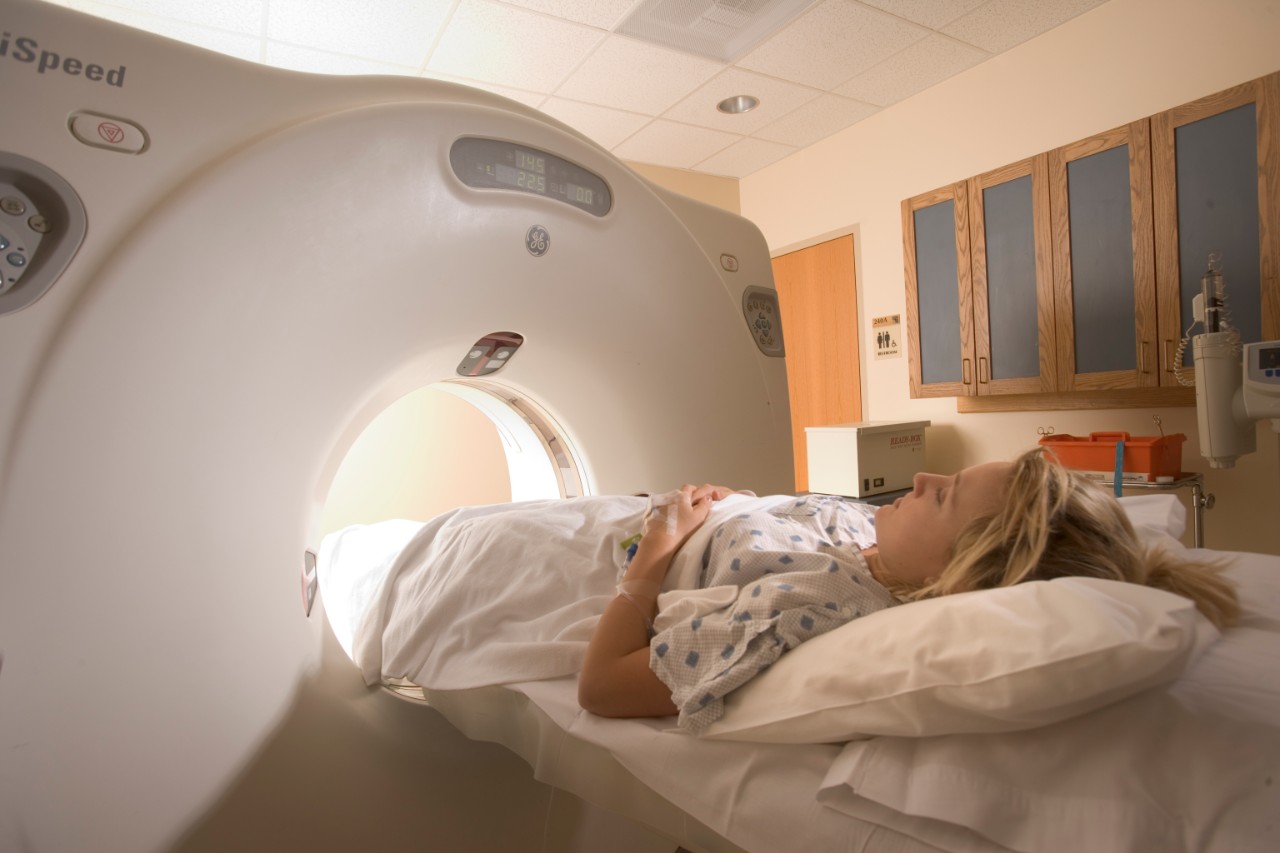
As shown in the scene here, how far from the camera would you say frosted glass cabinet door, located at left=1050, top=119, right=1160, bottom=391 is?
2.26m

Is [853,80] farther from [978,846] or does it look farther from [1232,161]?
[978,846]

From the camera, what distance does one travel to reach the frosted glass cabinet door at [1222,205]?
6.49 feet

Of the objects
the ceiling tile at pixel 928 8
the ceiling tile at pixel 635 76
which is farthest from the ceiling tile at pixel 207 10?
the ceiling tile at pixel 928 8

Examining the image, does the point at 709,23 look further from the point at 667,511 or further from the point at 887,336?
the point at 667,511

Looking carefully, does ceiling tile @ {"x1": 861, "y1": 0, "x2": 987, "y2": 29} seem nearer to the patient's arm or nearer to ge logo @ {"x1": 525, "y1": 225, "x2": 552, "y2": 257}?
ge logo @ {"x1": 525, "y1": 225, "x2": 552, "y2": 257}

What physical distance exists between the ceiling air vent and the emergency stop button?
2.09 meters

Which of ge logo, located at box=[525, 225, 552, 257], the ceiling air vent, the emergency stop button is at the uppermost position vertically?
the ceiling air vent

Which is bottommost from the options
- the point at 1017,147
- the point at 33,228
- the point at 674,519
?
the point at 674,519

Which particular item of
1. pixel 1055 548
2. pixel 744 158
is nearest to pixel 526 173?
pixel 1055 548

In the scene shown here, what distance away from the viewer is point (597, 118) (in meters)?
3.31

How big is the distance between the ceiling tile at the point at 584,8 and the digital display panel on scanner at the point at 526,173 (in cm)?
158

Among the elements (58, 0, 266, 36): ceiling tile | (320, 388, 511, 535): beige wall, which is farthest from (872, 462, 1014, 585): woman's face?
(58, 0, 266, 36): ceiling tile

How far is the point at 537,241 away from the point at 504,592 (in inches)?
20.1

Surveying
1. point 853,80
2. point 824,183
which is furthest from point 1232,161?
point 824,183
